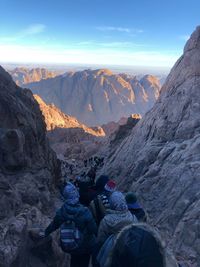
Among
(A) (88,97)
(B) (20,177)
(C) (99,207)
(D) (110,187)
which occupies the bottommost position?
(A) (88,97)

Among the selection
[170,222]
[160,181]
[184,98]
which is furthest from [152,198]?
[184,98]

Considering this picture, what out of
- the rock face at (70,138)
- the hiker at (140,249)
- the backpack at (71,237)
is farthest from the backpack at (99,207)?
the rock face at (70,138)

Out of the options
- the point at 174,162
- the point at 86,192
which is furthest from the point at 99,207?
the point at 174,162

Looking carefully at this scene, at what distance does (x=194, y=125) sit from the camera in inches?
726

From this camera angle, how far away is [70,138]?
2928 inches

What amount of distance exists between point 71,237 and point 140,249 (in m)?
3.97

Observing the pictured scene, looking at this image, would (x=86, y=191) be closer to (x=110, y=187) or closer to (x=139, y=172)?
(x=110, y=187)

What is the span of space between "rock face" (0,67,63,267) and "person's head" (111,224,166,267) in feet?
15.0

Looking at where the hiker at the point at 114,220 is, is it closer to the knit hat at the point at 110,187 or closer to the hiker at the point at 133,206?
the hiker at the point at 133,206

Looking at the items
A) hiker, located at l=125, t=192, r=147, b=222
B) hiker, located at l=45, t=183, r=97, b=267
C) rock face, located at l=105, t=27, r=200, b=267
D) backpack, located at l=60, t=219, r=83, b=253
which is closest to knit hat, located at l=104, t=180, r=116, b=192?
hiker, located at l=125, t=192, r=147, b=222

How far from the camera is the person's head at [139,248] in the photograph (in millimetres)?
2863

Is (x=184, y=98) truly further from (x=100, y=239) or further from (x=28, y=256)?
(x=100, y=239)

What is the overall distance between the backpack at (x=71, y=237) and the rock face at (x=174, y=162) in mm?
3504

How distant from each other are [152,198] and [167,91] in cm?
1046
